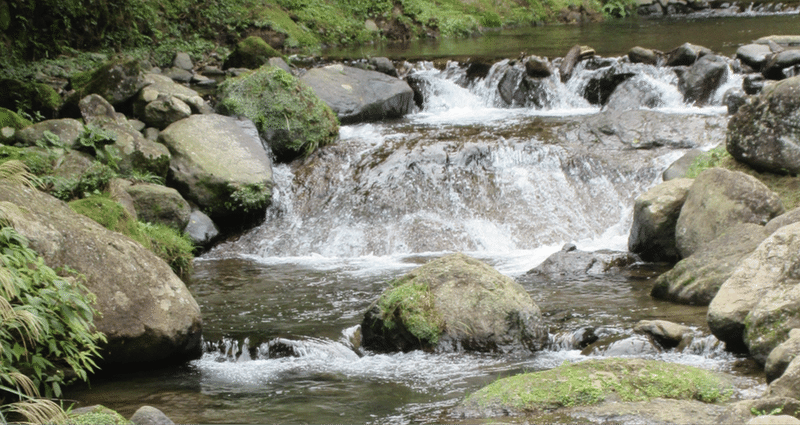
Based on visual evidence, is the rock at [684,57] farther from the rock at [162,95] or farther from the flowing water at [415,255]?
the rock at [162,95]

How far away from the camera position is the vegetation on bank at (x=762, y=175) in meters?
8.97

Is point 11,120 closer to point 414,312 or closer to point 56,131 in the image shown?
point 56,131

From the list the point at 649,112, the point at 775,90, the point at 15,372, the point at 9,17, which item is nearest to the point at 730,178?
the point at 775,90

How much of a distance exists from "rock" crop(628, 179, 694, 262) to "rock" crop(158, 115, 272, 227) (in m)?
5.97

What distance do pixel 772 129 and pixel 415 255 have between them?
516cm

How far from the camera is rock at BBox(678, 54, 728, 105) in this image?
15.1 metres

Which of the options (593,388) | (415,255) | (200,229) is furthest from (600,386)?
(200,229)

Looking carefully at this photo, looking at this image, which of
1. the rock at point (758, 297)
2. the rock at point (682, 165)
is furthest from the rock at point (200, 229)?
the rock at point (758, 297)

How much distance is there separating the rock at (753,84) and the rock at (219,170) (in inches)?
391

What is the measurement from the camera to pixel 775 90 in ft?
30.1

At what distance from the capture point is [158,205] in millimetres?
10156

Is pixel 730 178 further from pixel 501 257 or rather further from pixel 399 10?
pixel 399 10

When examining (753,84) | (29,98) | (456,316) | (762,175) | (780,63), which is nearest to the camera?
(456,316)

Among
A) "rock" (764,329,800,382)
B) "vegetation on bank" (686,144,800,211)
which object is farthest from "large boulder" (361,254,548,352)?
"vegetation on bank" (686,144,800,211)
